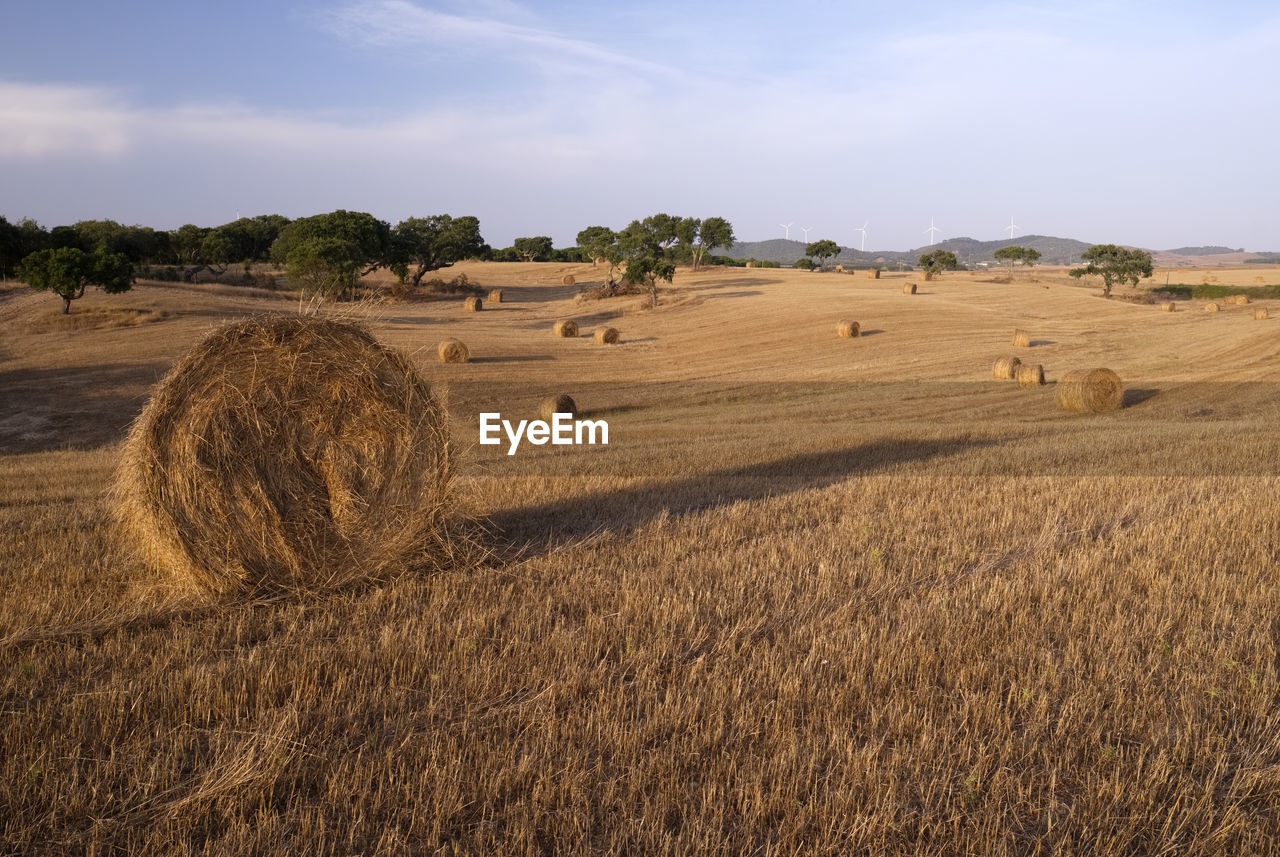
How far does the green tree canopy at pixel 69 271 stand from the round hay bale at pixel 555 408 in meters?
24.0

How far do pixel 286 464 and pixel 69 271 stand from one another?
34.1 metres

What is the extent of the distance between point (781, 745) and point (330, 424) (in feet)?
15.6

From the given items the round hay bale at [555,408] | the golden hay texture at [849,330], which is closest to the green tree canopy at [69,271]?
the round hay bale at [555,408]

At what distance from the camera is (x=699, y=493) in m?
10.9

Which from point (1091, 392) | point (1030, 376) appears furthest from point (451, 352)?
point (1091, 392)

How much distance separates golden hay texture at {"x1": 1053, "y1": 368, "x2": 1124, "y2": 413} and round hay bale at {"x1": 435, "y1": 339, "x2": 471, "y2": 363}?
17863 millimetres

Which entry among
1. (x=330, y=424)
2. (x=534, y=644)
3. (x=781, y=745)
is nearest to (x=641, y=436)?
(x=330, y=424)

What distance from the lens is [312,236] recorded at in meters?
49.4

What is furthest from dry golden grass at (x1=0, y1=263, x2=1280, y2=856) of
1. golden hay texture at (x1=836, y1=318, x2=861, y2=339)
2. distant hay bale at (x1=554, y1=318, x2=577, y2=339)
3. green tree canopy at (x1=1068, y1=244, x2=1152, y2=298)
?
green tree canopy at (x1=1068, y1=244, x2=1152, y2=298)

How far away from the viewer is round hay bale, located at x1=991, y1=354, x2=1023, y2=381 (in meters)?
25.7

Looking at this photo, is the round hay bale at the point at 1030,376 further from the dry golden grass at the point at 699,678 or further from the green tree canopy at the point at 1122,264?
the green tree canopy at the point at 1122,264

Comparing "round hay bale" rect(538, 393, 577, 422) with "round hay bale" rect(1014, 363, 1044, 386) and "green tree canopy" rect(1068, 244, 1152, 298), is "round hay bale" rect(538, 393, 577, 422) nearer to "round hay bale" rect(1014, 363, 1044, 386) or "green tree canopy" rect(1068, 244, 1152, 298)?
"round hay bale" rect(1014, 363, 1044, 386)

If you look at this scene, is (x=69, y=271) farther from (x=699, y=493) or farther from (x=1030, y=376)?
(x=1030, y=376)

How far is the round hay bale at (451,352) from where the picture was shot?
97.5 feet
